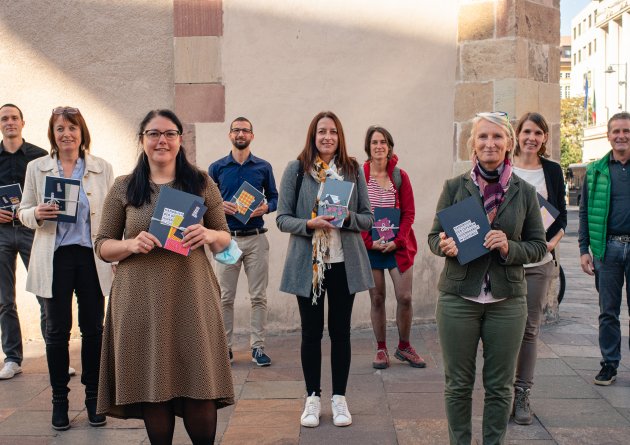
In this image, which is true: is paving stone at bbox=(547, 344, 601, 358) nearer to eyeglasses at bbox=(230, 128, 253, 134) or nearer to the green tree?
eyeglasses at bbox=(230, 128, 253, 134)

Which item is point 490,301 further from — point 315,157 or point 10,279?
point 10,279

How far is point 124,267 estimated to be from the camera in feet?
11.1

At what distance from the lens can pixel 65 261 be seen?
4566 mm

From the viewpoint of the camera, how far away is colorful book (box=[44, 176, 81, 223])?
4.53 m

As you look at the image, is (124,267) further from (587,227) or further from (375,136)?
(587,227)

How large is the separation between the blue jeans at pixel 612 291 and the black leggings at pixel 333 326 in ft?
7.09

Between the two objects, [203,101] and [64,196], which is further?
[203,101]

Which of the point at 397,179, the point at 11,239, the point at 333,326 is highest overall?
the point at 397,179

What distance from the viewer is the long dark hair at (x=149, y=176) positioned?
340 cm

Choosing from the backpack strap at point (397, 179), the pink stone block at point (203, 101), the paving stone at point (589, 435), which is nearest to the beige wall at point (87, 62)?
the pink stone block at point (203, 101)

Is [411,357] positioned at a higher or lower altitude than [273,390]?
higher

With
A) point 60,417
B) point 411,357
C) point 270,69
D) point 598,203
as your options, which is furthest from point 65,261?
point 598,203

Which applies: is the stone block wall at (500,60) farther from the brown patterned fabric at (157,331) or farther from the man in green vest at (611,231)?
the brown patterned fabric at (157,331)

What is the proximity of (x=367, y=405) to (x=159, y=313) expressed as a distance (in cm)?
216
